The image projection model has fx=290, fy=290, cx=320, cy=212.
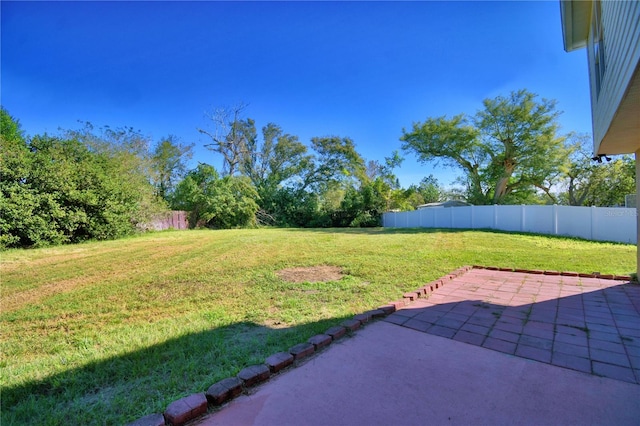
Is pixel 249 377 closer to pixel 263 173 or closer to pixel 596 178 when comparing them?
pixel 263 173

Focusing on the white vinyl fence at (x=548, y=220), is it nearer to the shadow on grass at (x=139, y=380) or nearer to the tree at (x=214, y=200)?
the shadow on grass at (x=139, y=380)

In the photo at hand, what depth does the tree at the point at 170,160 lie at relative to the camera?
21.9 metres

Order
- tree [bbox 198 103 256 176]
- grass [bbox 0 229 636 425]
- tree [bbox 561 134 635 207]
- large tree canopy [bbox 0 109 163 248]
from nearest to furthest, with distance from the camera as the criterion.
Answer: grass [bbox 0 229 636 425]
large tree canopy [bbox 0 109 163 248]
tree [bbox 561 134 635 207]
tree [bbox 198 103 256 176]

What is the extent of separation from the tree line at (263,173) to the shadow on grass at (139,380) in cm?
909

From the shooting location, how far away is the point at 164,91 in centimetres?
1304

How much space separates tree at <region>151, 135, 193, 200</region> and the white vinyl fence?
61.2 feet

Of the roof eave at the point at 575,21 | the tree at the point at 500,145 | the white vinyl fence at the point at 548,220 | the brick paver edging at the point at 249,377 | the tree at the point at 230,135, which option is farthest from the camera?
the tree at the point at 230,135

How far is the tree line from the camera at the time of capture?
8.99 metres

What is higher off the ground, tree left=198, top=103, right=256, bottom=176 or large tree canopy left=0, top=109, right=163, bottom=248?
tree left=198, top=103, right=256, bottom=176

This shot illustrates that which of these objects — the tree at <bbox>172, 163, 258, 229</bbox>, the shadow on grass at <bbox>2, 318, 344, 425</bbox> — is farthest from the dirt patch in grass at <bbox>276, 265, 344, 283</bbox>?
the tree at <bbox>172, 163, 258, 229</bbox>

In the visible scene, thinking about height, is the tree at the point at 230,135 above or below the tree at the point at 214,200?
above

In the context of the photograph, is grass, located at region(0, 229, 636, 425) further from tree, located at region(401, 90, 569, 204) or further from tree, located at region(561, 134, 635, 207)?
tree, located at region(561, 134, 635, 207)

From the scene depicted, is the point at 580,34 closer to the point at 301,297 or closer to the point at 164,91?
the point at 301,297

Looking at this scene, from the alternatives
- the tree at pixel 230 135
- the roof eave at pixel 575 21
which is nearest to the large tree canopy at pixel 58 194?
the tree at pixel 230 135
